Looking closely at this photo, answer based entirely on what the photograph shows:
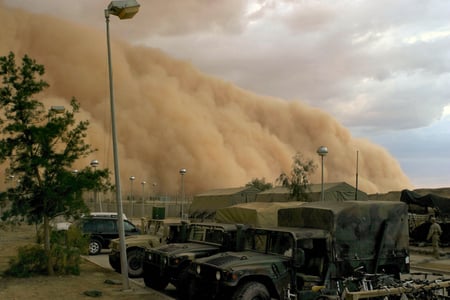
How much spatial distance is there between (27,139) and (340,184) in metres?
20.0

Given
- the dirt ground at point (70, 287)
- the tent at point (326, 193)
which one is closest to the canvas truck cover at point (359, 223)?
the dirt ground at point (70, 287)

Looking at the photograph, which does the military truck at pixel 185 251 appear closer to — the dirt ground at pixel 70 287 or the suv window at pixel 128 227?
the dirt ground at pixel 70 287

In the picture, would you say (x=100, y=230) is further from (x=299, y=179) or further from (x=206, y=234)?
(x=299, y=179)

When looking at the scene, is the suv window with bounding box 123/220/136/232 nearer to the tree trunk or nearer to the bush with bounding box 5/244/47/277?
the bush with bounding box 5/244/47/277

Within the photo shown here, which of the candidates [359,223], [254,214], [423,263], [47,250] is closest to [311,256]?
[359,223]

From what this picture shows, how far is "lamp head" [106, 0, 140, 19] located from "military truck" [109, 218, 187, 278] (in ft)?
14.8

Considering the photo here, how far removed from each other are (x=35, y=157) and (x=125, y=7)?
14.4ft

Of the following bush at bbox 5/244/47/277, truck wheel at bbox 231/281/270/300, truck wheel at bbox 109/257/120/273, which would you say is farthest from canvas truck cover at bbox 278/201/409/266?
bush at bbox 5/244/47/277

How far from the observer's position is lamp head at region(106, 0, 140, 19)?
9742 millimetres

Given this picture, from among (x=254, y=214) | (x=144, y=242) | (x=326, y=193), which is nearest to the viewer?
(x=144, y=242)

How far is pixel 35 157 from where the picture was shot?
39.0ft

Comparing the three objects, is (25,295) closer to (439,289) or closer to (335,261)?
(335,261)

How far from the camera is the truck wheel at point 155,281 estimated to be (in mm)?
10312

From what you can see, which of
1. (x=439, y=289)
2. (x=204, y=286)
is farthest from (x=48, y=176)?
(x=439, y=289)
